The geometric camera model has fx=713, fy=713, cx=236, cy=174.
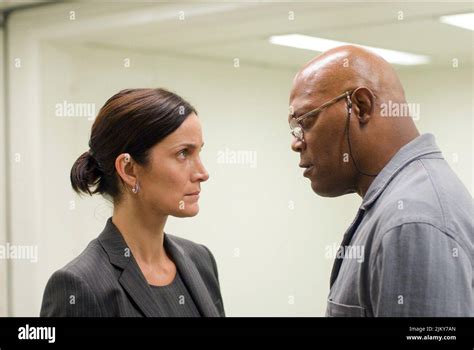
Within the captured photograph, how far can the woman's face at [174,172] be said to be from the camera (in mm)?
1362

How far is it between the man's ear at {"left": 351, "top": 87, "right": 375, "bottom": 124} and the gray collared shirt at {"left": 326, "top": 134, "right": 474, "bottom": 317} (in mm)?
81

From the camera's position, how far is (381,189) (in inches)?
41.1

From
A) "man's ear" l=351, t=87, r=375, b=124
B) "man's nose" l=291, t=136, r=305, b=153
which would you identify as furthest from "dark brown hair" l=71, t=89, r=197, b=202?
"man's ear" l=351, t=87, r=375, b=124

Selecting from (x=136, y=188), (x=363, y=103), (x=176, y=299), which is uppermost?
(x=363, y=103)

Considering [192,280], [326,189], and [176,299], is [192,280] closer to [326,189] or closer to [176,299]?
[176,299]

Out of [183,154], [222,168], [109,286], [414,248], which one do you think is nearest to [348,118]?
[414,248]

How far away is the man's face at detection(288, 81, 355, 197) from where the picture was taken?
111cm

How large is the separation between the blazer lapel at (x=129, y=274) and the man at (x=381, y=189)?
1.13ft

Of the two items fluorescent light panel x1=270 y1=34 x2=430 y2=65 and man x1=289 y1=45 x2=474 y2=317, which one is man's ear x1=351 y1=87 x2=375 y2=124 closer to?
man x1=289 y1=45 x2=474 y2=317

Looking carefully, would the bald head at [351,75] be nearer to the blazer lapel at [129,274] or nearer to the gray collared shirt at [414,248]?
the gray collared shirt at [414,248]

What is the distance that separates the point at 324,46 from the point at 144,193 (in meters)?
1.64
